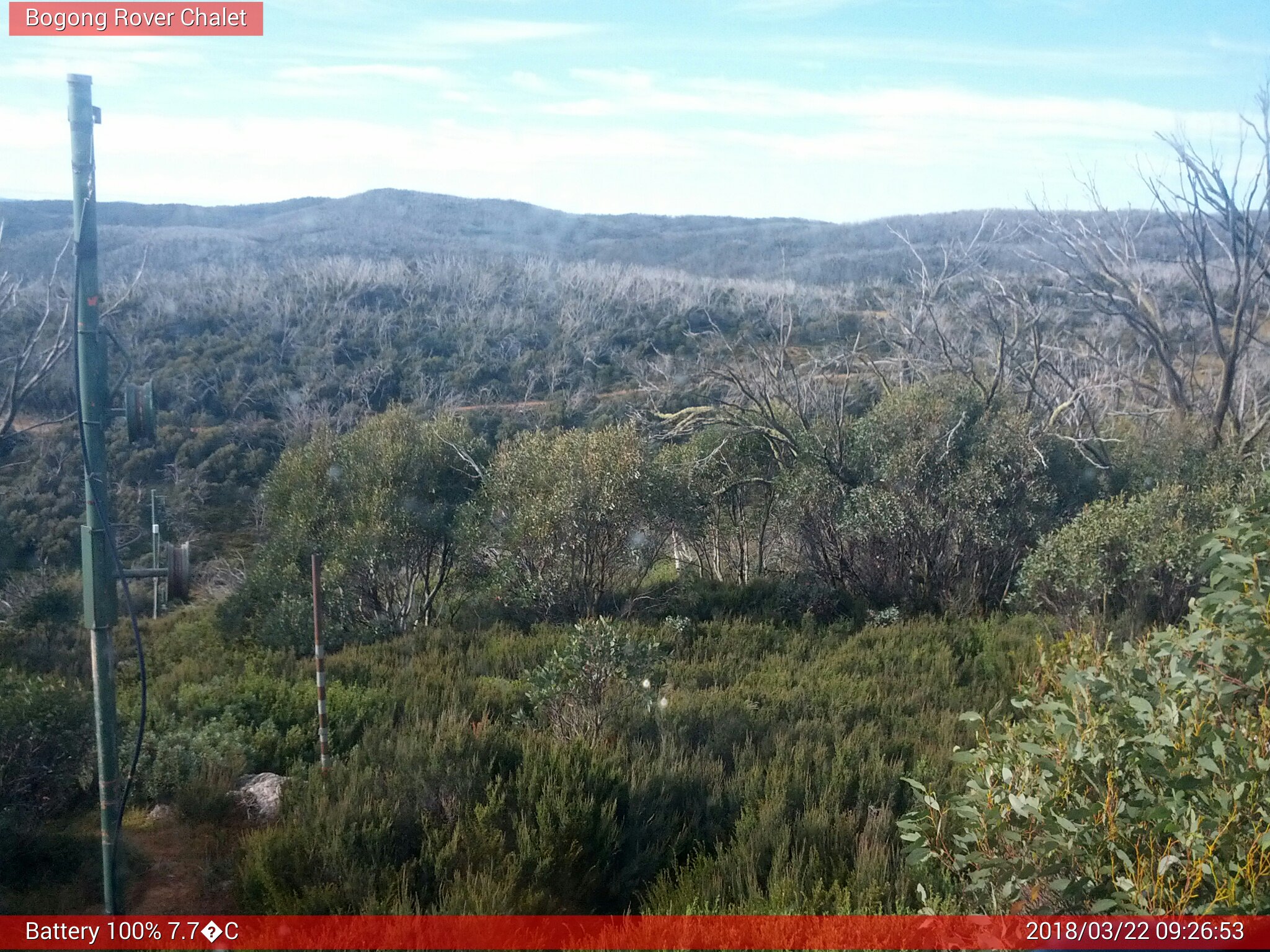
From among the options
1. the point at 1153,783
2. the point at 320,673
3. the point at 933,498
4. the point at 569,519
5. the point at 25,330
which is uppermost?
the point at 25,330

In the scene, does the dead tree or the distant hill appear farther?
the distant hill

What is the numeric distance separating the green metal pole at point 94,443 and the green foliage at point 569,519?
301 inches

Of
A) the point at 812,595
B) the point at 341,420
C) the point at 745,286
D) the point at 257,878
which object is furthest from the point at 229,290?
the point at 257,878

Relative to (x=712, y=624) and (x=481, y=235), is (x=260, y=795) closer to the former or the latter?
(x=712, y=624)

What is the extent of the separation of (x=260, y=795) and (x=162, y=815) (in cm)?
55

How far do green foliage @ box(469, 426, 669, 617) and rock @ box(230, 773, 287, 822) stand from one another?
571 centimetres

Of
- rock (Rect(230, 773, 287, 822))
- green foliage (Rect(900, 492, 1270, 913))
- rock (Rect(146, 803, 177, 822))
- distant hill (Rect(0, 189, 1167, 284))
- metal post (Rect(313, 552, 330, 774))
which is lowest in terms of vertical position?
rock (Rect(146, 803, 177, 822))

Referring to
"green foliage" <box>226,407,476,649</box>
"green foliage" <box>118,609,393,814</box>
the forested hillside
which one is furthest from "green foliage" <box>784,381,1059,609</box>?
"green foliage" <box>118,609,393,814</box>

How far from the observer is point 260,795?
5.87 metres

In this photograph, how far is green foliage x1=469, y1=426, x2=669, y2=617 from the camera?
1160 cm

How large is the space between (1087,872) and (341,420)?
2460 cm

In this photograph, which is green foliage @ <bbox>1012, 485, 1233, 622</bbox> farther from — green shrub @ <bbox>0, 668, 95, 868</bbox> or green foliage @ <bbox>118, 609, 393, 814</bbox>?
green shrub @ <bbox>0, 668, 95, 868</bbox>

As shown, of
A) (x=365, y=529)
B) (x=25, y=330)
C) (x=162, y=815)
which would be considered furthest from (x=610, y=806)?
(x=25, y=330)

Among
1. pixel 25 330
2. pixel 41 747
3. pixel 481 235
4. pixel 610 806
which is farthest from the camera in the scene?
pixel 481 235
